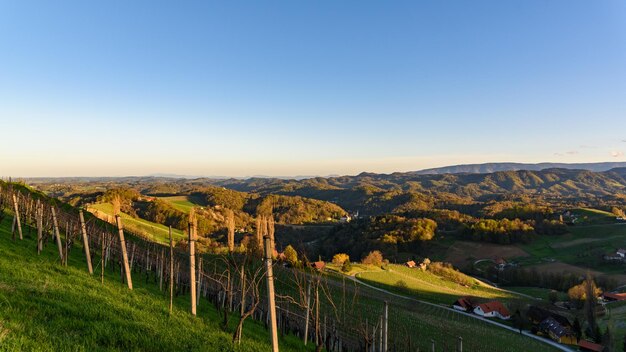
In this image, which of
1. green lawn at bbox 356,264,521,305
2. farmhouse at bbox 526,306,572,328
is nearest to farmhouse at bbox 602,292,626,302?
green lawn at bbox 356,264,521,305

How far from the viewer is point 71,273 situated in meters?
13.5

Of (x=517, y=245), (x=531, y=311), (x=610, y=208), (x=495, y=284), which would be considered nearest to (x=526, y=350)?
(x=531, y=311)

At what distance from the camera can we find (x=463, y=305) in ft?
230

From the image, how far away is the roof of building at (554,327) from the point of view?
56.2 metres

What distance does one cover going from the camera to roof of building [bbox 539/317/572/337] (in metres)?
56.2

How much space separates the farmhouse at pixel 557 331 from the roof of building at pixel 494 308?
7.98 meters

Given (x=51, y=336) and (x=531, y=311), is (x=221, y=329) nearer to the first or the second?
(x=51, y=336)

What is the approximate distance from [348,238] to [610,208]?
134 m

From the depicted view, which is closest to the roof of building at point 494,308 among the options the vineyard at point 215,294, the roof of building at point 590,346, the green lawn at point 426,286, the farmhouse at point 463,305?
the farmhouse at point 463,305

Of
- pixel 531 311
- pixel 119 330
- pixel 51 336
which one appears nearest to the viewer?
pixel 51 336

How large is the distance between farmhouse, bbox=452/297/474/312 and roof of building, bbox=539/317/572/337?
1242cm

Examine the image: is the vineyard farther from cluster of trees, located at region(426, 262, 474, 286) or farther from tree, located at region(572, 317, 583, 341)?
cluster of trees, located at region(426, 262, 474, 286)

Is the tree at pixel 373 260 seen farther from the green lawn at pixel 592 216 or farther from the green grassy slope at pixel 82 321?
the green lawn at pixel 592 216

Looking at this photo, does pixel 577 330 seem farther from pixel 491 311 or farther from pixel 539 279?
pixel 539 279
